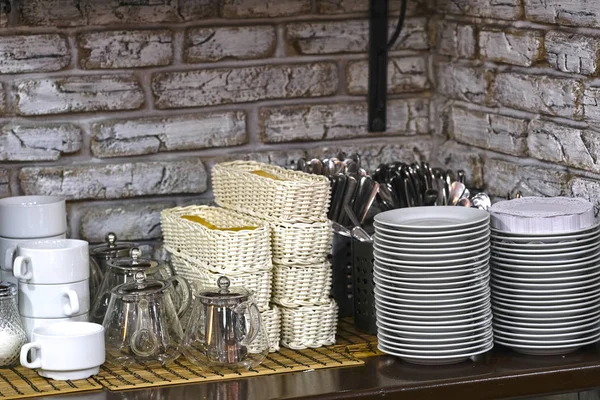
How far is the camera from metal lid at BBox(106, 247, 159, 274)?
6.09 feet

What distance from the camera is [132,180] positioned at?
2.17 meters

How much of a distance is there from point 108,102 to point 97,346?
0.60m

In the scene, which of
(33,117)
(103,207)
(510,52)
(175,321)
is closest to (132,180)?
(103,207)

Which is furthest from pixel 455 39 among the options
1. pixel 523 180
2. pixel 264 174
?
pixel 264 174

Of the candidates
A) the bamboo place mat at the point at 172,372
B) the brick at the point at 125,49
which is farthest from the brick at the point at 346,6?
the bamboo place mat at the point at 172,372

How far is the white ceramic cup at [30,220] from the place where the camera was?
189cm

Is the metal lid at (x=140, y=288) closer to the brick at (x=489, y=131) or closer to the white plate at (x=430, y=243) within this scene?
the white plate at (x=430, y=243)

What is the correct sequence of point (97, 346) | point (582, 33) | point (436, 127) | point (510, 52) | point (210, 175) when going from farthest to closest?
point (436, 127) → point (210, 175) → point (510, 52) → point (582, 33) → point (97, 346)

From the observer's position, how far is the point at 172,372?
173 centimetres

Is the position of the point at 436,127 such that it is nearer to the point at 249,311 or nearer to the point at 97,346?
the point at 249,311

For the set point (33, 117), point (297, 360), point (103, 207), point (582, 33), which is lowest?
point (297, 360)

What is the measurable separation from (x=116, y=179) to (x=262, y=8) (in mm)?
448

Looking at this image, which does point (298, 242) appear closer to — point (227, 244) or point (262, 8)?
point (227, 244)

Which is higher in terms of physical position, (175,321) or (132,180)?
(132,180)
